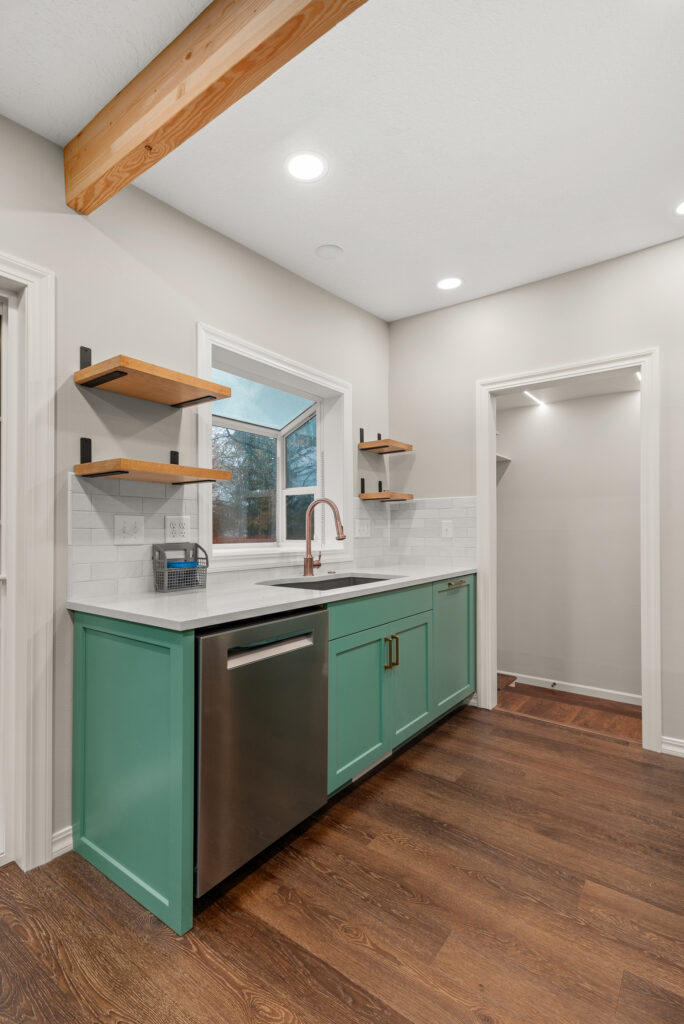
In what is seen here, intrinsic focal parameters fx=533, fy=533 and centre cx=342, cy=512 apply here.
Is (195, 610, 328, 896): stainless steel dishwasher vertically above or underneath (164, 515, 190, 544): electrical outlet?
underneath

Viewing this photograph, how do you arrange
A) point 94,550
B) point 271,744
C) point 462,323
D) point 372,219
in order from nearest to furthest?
point 271,744 < point 94,550 < point 372,219 < point 462,323

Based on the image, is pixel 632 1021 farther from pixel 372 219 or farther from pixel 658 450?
pixel 372 219

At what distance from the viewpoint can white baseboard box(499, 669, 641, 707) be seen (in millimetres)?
3742

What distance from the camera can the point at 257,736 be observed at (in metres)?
1.74

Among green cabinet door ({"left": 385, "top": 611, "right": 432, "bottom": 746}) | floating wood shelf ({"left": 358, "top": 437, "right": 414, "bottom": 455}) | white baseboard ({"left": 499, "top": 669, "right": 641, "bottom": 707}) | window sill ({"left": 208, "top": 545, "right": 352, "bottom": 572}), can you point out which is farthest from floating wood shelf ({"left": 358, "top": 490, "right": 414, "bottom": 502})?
white baseboard ({"left": 499, "top": 669, "right": 641, "bottom": 707})

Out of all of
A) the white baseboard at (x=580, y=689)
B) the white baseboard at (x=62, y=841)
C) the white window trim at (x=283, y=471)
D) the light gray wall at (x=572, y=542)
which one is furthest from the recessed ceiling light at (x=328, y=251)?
the white baseboard at (x=580, y=689)

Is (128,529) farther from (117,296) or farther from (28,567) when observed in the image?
(117,296)

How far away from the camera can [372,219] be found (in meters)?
2.58

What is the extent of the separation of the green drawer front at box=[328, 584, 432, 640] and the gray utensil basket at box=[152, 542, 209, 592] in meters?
0.61

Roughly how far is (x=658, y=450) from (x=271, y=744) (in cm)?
240

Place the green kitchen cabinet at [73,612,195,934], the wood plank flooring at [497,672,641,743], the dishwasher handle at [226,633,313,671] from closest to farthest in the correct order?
the green kitchen cabinet at [73,612,195,934], the dishwasher handle at [226,633,313,671], the wood plank flooring at [497,672,641,743]

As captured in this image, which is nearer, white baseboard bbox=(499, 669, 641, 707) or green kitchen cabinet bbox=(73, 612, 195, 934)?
green kitchen cabinet bbox=(73, 612, 195, 934)

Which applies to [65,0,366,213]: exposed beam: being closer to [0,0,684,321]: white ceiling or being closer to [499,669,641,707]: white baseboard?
[0,0,684,321]: white ceiling

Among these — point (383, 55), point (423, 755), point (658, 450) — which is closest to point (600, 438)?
point (658, 450)
